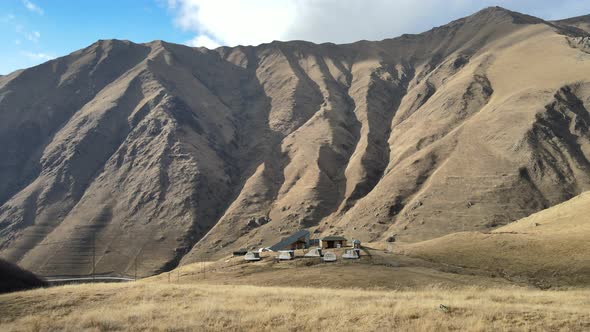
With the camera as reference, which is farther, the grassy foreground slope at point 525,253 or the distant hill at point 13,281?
the distant hill at point 13,281

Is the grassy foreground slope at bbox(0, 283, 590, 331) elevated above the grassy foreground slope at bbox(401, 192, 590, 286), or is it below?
below

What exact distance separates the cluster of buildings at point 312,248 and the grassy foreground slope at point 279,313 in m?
24.3

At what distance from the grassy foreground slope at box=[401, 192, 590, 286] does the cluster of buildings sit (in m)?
7.14

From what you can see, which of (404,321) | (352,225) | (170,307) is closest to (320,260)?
(170,307)

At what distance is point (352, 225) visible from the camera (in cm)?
12206

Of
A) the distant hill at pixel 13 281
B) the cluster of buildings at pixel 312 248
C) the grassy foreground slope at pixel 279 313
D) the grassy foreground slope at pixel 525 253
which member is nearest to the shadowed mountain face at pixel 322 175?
the cluster of buildings at pixel 312 248

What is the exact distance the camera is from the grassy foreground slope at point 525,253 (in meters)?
43.9

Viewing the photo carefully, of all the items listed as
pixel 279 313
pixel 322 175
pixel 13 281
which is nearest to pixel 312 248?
pixel 13 281

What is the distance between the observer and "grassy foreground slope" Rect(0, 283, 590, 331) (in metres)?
19.4

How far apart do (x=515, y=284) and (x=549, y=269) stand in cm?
568

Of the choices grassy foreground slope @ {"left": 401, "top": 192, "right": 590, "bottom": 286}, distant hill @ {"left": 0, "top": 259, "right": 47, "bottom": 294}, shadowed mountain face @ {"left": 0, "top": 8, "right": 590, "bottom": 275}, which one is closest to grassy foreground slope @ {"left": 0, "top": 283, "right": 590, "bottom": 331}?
grassy foreground slope @ {"left": 401, "top": 192, "right": 590, "bottom": 286}

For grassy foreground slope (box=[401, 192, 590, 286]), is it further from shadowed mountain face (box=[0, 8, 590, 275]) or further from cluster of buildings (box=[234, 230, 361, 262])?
shadowed mountain face (box=[0, 8, 590, 275])

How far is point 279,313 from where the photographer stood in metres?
21.7

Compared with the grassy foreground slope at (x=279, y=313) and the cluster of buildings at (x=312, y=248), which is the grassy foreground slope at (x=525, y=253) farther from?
the grassy foreground slope at (x=279, y=313)
